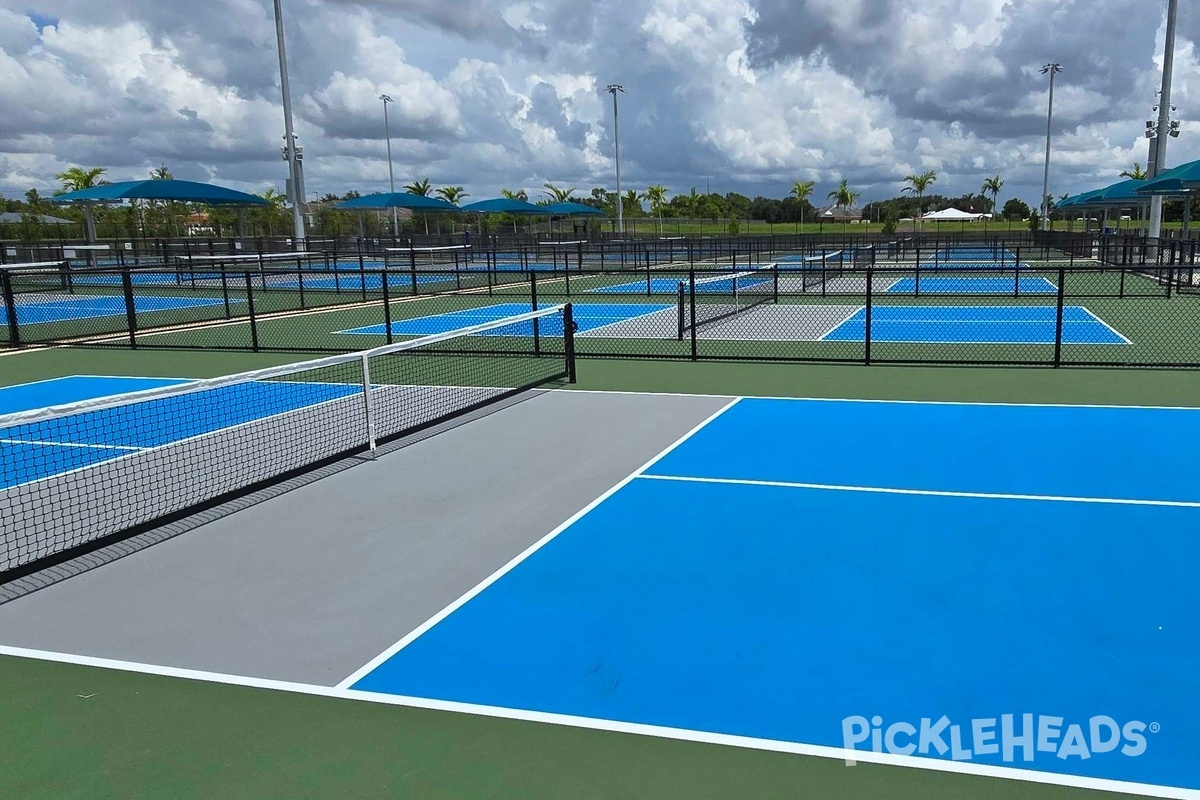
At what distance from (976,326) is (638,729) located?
17.7 m

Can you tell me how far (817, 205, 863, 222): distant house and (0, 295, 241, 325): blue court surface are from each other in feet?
322

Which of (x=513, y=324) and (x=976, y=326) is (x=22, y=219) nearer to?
(x=513, y=324)

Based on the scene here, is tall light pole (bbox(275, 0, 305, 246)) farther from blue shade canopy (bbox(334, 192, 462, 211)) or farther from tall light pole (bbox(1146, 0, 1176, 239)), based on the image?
tall light pole (bbox(1146, 0, 1176, 239))

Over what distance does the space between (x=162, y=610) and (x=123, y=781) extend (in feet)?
6.32

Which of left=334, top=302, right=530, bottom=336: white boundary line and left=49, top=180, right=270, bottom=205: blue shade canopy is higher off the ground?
left=49, top=180, right=270, bottom=205: blue shade canopy

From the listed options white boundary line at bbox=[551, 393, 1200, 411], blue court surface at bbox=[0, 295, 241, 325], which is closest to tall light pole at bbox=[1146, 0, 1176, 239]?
white boundary line at bbox=[551, 393, 1200, 411]

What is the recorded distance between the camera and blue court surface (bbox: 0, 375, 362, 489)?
989cm

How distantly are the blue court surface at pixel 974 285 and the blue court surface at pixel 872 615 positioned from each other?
70.6 feet

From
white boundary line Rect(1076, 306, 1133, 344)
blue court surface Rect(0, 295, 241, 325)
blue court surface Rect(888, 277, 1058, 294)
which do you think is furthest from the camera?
blue court surface Rect(888, 277, 1058, 294)

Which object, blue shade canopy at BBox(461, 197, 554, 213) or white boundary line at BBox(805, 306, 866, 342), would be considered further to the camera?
blue shade canopy at BBox(461, 197, 554, 213)

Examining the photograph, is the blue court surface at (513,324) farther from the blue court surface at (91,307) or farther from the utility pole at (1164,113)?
the utility pole at (1164,113)

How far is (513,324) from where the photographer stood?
19.7 m

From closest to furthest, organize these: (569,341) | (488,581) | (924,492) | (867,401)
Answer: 1. (488,581)
2. (924,492)
3. (867,401)
4. (569,341)

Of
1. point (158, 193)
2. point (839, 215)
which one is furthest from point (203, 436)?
point (839, 215)
